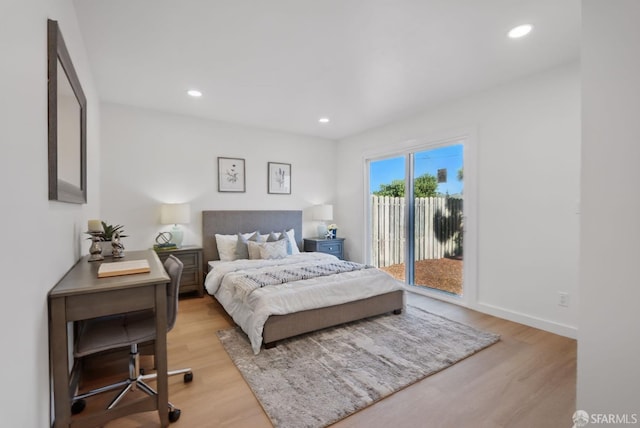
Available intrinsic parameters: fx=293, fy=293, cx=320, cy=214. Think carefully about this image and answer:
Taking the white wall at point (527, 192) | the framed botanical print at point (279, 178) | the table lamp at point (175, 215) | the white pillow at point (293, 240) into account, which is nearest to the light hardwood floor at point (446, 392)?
the white wall at point (527, 192)

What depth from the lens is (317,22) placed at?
2156 mm

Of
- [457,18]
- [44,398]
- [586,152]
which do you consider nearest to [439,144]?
[457,18]

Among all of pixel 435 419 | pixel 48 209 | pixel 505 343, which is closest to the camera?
pixel 48 209

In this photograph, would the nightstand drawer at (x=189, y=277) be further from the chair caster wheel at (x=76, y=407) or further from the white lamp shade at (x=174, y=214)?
the chair caster wheel at (x=76, y=407)

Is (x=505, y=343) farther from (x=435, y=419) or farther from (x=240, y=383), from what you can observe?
(x=240, y=383)

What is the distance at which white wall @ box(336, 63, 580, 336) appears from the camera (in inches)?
110

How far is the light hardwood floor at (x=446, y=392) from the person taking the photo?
1.75 meters

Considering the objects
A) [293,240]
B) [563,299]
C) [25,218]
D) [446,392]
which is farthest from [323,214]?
[25,218]

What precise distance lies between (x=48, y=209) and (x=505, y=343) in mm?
3486

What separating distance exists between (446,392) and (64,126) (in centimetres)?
289

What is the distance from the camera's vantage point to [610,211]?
120cm

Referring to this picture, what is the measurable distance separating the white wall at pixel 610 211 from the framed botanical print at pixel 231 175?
4.29 meters

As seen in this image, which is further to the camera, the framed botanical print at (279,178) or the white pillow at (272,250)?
the framed botanical print at (279,178)

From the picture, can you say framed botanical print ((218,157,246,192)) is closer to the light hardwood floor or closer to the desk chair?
the light hardwood floor
